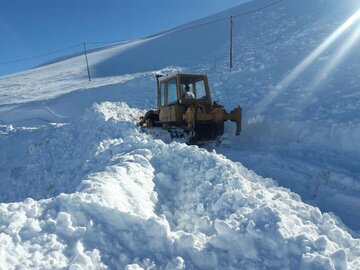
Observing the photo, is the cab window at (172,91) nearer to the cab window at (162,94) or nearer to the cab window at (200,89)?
the cab window at (162,94)

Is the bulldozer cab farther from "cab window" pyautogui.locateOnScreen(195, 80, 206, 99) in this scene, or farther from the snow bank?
the snow bank

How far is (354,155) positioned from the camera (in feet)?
29.5

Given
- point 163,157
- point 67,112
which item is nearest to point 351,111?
point 163,157

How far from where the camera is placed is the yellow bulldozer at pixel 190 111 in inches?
422

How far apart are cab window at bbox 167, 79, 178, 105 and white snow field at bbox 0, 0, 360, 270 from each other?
134cm

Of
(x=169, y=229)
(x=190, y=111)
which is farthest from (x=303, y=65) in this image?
(x=169, y=229)

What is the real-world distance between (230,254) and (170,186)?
2.65m

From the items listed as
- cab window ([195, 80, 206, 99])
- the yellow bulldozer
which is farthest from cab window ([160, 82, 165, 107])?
cab window ([195, 80, 206, 99])

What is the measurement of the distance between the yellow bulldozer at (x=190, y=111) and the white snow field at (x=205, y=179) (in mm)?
563

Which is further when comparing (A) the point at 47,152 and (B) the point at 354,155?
(A) the point at 47,152

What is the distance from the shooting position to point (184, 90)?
11.9 m

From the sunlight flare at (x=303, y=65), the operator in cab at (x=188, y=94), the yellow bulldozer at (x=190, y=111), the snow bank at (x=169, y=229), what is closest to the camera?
the snow bank at (x=169, y=229)

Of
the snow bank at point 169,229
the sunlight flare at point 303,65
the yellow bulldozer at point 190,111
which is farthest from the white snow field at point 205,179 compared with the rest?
the yellow bulldozer at point 190,111

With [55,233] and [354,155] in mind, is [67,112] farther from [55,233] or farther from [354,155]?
[55,233]
